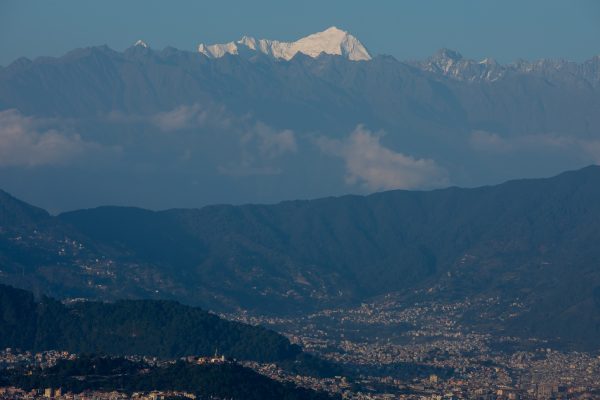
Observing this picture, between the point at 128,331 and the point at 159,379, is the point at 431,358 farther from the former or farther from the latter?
the point at 159,379

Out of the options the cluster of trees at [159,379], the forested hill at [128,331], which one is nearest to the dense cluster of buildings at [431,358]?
the forested hill at [128,331]

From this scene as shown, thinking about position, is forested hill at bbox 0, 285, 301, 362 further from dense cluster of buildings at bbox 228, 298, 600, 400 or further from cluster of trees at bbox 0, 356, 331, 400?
cluster of trees at bbox 0, 356, 331, 400

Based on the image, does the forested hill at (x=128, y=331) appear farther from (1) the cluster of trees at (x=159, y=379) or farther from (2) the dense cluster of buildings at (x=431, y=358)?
(1) the cluster of trees at (x=159, y=379)

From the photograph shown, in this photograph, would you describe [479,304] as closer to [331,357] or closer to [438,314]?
[438,314]

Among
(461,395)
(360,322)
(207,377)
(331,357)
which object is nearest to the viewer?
(207,377)

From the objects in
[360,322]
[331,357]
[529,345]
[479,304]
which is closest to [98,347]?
[331,357]

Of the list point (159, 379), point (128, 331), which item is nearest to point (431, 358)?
point (128, 331)

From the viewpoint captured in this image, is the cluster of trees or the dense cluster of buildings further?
the dense cluster of buildings

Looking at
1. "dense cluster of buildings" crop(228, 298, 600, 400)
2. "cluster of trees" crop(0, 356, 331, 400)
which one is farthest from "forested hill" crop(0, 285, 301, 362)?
"cluster of trees" crop(0, 356, 331, 400)
